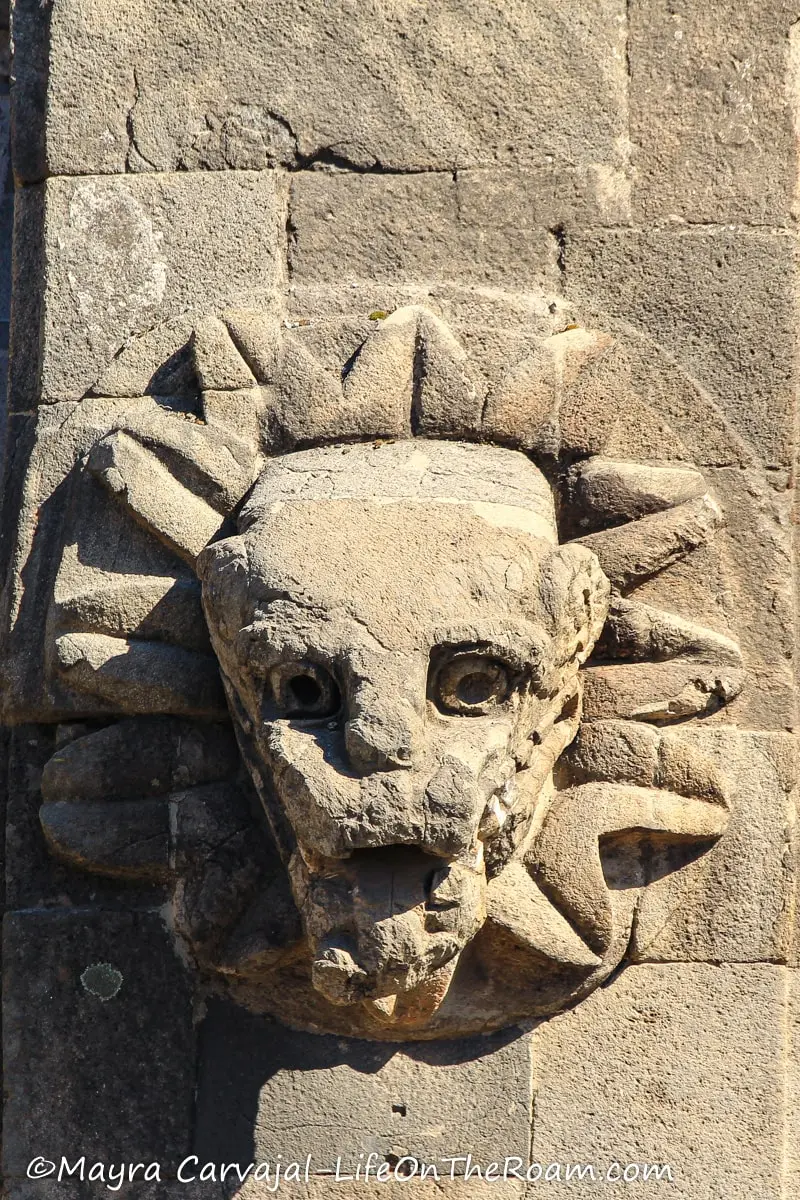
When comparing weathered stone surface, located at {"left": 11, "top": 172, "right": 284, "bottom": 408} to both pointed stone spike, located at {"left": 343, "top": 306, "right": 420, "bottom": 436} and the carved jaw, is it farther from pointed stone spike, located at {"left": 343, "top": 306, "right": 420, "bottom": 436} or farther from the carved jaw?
the carved jaw

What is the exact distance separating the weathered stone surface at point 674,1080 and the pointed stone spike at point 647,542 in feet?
2.69

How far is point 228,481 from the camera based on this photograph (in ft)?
11.6

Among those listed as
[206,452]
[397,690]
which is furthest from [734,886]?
[206,452]

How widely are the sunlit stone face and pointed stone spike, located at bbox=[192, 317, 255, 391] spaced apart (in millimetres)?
349

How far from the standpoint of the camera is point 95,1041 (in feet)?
11.6

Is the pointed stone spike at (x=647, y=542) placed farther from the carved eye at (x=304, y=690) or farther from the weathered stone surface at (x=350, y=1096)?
the weathered stone surface at (x=350, y=1096)

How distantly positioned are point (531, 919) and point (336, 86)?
1.89 m

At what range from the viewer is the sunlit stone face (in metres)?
2.98

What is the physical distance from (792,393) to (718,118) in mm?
658

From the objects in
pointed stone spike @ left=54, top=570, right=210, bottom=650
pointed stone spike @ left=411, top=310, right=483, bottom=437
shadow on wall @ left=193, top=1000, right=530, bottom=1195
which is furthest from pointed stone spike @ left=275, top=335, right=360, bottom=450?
shadow on wall @ left=193, top=1000, right=530, bottom=1195

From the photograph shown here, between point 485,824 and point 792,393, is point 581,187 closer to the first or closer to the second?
point 792,393

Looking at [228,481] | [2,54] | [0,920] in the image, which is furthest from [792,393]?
[2,54]

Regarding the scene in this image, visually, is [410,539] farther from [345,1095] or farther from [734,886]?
[345,1095]

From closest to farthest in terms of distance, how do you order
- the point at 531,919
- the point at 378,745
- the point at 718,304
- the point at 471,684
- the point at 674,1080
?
the point at 378,745 → the point at 471,684 → the point at 531,919 → the point at 674,1080 → the point at 718,304
